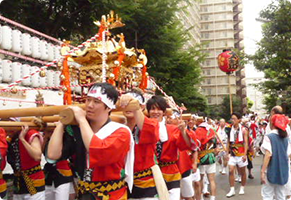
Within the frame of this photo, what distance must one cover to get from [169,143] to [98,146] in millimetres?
2092

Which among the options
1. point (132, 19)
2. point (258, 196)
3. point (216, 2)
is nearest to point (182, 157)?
point (258, 196)

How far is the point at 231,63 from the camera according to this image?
1959 cm

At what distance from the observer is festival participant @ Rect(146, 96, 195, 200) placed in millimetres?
4012

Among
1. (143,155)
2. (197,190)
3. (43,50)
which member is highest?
(43,50)

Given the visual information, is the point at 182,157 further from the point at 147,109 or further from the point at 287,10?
the point at 287,10

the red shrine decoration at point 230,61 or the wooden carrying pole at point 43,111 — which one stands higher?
the red shrine decoration at point 230,61

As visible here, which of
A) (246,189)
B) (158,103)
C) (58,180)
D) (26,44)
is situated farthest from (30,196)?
(246,189)

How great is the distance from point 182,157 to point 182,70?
34.2 ft

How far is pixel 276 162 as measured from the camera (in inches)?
207

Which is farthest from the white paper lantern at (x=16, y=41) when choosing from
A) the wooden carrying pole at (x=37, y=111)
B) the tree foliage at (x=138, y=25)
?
the wooden carrying pole at (x=37, y=111)

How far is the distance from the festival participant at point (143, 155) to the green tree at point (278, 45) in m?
14.4

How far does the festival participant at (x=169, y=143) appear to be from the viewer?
4012 mm

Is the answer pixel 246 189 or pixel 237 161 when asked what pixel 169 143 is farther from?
pixel 246 189

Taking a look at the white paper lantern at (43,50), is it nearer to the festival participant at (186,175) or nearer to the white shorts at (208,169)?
the white shorts at (208,169)
